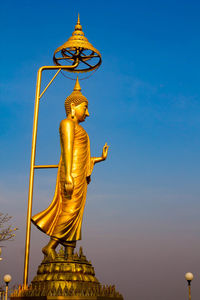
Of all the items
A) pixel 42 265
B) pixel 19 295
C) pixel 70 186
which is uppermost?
pixel 70 186

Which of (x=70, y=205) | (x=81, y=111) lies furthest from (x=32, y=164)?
(x=81, y=111)

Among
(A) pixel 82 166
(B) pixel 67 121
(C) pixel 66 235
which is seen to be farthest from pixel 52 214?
(B) pixel 67 121

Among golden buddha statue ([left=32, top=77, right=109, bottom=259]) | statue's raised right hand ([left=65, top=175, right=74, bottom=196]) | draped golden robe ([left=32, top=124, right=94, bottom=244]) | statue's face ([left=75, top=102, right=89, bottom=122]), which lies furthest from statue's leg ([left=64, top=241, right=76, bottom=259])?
statue's face ([left=75, top=102, right=89, bottom=122])

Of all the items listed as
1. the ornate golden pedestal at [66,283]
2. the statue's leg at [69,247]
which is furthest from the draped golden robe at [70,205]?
the ornate golden pedestal at [66,283]

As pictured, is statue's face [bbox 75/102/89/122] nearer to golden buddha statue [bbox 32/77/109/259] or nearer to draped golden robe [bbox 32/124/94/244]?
golden buddha statue [bbox 32/77/109/259]

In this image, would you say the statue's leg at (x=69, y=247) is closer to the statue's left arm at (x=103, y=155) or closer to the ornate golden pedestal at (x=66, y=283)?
the ornate golden pedestal at (x=66, y=283)

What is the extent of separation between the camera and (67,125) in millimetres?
11828

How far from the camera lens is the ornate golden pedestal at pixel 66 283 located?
10049 mm

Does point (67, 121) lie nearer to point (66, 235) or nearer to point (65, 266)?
point (66, 235)

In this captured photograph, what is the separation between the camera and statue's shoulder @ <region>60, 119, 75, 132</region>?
38.7ft

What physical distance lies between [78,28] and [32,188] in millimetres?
4794

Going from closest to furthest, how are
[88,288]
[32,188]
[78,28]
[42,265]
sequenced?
[88,288]
[42,265]
[32,188]
[78,28]

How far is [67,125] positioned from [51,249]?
3.07 metres

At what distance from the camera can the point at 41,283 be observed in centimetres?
1051
